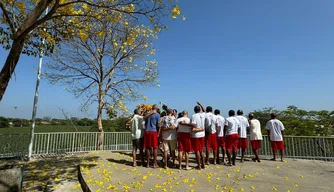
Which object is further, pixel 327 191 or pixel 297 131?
pixel 297 131

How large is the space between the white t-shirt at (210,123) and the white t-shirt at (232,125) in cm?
54

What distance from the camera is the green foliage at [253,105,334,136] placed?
39.6 feet

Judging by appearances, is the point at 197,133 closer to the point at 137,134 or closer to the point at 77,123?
the point at 137,134

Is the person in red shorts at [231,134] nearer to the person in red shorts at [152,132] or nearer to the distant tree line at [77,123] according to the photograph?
the person in red shorts at [152,132]

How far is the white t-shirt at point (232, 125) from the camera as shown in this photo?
6805 millimetres

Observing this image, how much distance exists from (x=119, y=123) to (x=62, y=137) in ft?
29.4

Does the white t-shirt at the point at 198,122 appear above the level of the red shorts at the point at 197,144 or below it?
above

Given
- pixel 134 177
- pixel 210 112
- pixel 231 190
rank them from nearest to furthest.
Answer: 1. pixel 231 190
2. pixel 134 177
3. pixel 210 112

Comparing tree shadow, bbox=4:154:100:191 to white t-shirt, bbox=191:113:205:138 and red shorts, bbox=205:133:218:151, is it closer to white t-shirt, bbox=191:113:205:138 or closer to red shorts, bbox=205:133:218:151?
white t-shirt, bbox=191:113:205:138

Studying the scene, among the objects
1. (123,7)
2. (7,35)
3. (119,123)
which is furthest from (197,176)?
(119,123)

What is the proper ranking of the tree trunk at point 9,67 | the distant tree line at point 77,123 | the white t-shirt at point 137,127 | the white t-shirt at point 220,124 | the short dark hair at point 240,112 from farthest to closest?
the distant tree line at point 77,123, the short dark hair at point 240,112, the white t-shirt at point 220,124, the white t-shirt at point 137,127, the tree trunk at point 9,67

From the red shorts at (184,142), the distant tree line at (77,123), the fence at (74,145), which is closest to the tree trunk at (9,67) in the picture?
the red shorts at (184,142)

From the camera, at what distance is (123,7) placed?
6.03 metres

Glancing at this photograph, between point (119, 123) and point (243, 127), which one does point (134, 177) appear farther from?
point (119, 123)
